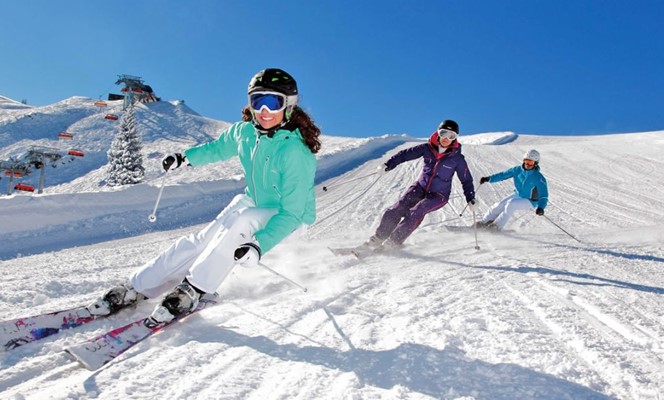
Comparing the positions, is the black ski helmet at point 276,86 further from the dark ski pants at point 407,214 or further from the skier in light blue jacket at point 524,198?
the skier in light blue jacket at point 524,198

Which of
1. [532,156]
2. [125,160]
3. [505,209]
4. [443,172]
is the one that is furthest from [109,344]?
[125,160]

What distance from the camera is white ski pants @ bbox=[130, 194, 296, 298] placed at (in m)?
3.08

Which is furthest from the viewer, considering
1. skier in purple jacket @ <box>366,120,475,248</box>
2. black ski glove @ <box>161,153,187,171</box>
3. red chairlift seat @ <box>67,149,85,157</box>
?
red chairlift seat @ <box>67,149,85,157</box>

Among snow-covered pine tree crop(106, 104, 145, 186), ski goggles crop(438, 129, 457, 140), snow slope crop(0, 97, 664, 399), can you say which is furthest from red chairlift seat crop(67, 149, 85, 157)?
ski goggles crop(438, 129, 457, 140)

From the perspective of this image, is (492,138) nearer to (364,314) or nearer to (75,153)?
(75,153)

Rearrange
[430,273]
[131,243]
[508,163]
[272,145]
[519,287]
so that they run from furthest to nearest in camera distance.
Answer: [508,163], [131,243], [430,273], [519,287], [272,145]

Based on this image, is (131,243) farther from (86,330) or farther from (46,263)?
(86,330)

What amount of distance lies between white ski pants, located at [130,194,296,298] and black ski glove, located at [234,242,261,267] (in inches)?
9.1

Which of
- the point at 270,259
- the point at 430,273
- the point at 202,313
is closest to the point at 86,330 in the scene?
the point at 202,313

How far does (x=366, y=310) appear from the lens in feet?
11.2

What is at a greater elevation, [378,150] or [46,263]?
[378,150]

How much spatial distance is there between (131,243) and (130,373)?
450 cm

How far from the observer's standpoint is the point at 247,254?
2.95 metres

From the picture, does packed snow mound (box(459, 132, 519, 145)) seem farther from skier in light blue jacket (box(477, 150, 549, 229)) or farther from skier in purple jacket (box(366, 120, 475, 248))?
skier in purple jacket (box(366, 120, 475, 248))
